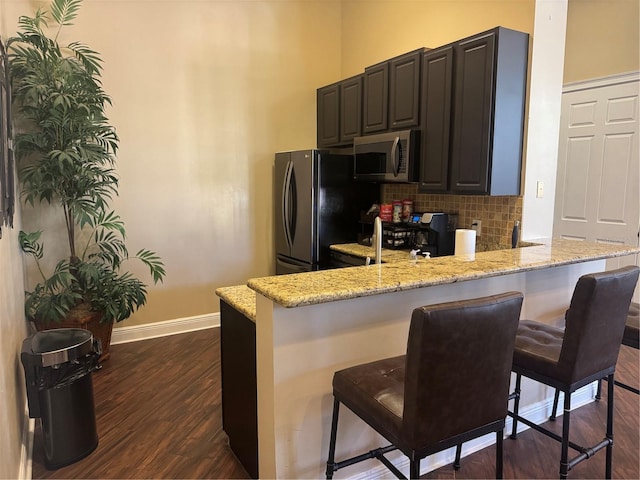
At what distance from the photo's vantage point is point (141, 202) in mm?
3770

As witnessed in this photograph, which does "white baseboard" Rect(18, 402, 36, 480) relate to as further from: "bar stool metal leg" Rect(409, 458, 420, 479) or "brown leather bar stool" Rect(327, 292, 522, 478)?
"bar stool metal leg" Rect(409, 458, 420, 479)

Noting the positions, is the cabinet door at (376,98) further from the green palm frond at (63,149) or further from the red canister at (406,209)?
the green palm frond at (63,149)

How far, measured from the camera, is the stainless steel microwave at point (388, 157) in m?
3.20

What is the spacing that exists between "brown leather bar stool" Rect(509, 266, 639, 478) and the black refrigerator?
207 cm

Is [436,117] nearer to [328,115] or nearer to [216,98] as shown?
[328,115]

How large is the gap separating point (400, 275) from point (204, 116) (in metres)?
2.88

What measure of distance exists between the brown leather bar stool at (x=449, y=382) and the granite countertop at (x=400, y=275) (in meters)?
0.32

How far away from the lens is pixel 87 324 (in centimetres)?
321

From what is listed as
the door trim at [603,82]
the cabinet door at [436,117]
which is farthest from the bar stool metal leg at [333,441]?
the door trim at [603,82]

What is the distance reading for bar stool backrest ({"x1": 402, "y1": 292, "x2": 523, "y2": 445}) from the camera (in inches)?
52.5

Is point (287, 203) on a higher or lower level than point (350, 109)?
lower

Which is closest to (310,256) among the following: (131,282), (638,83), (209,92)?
(131,282)

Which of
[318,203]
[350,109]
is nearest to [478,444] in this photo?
[318,203]

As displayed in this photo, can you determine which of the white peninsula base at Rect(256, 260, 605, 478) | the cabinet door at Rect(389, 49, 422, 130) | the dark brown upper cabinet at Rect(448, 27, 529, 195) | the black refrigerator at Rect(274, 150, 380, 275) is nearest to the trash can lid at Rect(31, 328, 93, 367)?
the white peninsula base at Rect(256, 260, 605, 478)
